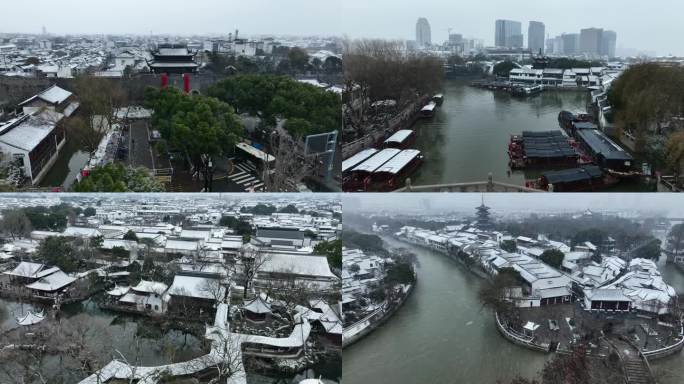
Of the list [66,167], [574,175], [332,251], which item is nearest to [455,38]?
[574,175]

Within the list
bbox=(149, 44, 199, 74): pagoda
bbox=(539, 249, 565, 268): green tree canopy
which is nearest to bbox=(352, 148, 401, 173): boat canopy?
bbox=(539, 249, 565, 268): green tree canopy

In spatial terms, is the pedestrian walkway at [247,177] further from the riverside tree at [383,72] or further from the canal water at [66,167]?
the canal water at [66,167]

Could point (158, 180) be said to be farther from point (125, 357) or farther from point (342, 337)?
point (342, 337)

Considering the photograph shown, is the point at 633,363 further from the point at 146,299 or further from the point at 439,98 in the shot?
the point at 146,299

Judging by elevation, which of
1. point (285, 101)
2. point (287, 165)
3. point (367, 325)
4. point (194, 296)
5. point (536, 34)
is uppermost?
point (536, 34)

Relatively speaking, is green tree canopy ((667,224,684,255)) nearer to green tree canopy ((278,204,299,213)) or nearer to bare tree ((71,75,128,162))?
green tree canopy ((278,204,299,213))

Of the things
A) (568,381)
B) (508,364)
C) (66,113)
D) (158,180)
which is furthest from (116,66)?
(568,381)
